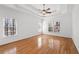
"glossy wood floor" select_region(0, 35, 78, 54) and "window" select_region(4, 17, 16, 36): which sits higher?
"window" select_region(4, 17, 16, 36)

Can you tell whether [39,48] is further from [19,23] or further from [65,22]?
[65,22]

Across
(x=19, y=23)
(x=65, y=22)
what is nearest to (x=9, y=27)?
(x=19, y=23)

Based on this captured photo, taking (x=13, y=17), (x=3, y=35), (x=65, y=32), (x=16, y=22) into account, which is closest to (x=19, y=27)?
(x=16, y=22)

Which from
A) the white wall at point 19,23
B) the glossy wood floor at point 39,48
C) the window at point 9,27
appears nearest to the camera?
the glossy wood floor at point 39,48

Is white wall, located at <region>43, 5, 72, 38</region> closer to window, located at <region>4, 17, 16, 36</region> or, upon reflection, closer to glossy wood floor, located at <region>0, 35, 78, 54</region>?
glossy wood floor, located at <region>0, 35, 78, 54</region>

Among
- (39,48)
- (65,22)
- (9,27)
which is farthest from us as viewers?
(65,22)

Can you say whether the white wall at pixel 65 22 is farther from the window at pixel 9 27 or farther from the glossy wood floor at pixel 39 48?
the window at pixel 9 27

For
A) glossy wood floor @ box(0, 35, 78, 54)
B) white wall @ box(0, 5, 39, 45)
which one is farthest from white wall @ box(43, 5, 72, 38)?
glossy wood floor @ box(0, 35, 78, 54)

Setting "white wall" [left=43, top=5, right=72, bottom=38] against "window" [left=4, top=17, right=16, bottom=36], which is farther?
"white wall" [left=43, top=5, right=72, bottom=38]

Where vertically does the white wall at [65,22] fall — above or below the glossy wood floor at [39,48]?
above

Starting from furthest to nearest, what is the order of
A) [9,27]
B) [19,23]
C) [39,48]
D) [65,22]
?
1. [65,22]
2. [19,23]
3. [9,27]
4. [39,48]

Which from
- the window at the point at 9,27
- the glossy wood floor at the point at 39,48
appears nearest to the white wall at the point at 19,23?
the window at the point at 9,27
